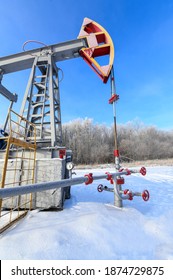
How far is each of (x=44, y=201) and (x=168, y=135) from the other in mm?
39480

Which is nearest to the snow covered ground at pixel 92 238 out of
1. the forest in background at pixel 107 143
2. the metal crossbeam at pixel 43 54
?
the metal crossbeam at pixel 43 54

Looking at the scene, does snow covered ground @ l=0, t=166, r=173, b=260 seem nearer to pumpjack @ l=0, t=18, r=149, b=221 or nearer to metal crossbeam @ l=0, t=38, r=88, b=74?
pumpjack @ l=0, t=18, r=149, b=221

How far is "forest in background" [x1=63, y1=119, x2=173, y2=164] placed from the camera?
83.8 feet

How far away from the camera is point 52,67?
434 centimetres

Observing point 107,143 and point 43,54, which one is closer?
point 43,54

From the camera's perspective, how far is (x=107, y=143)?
1142 inches

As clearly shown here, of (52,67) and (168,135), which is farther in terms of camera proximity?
(168,135)

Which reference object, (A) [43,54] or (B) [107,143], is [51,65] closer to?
(A) [43,54]

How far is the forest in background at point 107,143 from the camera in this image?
2553 cm

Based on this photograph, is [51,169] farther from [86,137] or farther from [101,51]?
[86,137]

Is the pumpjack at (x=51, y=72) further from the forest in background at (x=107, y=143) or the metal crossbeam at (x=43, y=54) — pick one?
the forest in background at (x=107, y=143)

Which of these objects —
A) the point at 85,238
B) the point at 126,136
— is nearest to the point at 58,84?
the point at 85,238

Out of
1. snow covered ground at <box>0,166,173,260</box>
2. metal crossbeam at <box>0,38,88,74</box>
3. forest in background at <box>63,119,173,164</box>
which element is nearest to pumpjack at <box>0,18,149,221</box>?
metal crossbeam at <box>0,38,88,74</box>

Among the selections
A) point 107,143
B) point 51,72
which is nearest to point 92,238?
point 51,72
